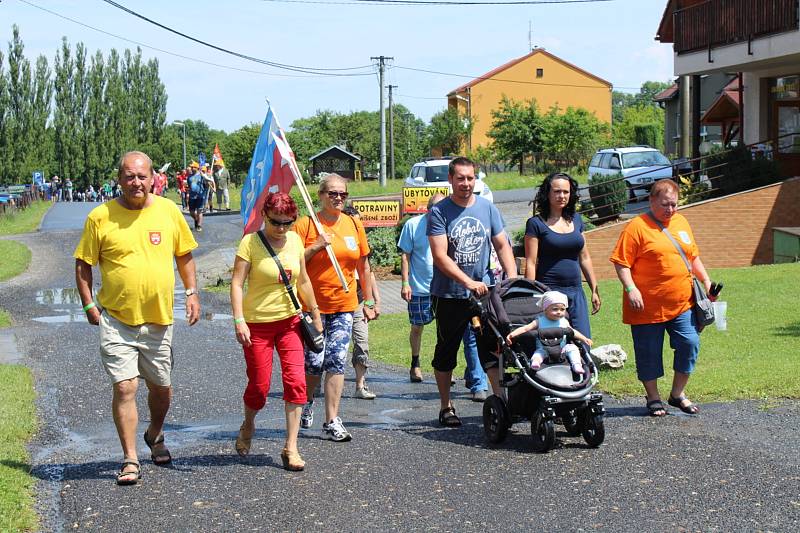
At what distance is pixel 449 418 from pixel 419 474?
60.3 inches

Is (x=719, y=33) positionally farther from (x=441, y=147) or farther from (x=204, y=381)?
(x=441, y=147)

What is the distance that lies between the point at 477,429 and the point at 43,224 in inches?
1282

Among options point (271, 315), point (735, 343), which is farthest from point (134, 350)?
point (735, 343)

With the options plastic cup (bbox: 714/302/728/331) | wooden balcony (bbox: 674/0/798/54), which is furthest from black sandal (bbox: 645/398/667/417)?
wooden balcony (bbox: 674/0/798/54)

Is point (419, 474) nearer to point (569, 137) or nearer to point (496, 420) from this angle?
point (496, 420)

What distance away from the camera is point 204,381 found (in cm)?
1057

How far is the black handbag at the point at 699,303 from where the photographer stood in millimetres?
8328

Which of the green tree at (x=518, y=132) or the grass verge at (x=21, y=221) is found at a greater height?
the green tree at (x=518, y=132)

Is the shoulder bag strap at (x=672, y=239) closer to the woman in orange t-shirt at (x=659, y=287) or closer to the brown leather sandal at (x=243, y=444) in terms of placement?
the woman in orange t-shirt at (x=659, y=287)

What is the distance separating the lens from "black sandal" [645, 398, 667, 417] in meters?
8.31

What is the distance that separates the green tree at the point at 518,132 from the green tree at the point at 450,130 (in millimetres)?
12793

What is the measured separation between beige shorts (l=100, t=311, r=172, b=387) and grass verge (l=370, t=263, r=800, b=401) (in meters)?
4.30

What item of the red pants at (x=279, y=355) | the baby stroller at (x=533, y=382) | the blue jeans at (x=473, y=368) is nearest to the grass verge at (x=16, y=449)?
the red pants at (x=279, y=355)

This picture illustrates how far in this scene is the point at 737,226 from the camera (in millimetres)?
21422
